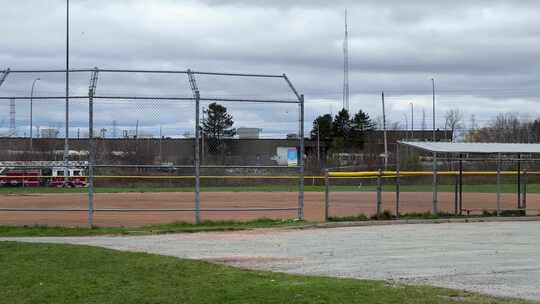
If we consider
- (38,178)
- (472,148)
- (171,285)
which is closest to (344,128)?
(38,178)

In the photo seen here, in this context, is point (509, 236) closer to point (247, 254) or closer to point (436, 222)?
point (436, 222)

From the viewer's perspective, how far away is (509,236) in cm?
1575

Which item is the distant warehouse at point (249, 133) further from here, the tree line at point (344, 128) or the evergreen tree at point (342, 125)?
the evergreen tree at point (342, 125)

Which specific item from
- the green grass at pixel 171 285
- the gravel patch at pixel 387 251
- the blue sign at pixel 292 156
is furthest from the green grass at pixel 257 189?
the green grass at pixel 171 285

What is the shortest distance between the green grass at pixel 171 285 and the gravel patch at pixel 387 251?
0.94 metres

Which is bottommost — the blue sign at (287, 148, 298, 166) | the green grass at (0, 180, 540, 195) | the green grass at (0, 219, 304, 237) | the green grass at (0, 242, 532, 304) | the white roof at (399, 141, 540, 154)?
the green grass at (0, 180, 540, 195)

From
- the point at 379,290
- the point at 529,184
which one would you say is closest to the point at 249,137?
the point at 379,290

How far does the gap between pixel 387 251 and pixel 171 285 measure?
5441mm

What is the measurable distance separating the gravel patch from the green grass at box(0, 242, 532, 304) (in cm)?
94

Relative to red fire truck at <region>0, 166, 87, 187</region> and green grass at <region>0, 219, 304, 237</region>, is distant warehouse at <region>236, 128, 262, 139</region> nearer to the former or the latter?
green grass at <region>0, 219, 304, 237</region>

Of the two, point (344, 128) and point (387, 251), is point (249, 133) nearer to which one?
point (387, 251)

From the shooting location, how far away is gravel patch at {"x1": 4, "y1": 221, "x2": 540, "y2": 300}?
9675mm

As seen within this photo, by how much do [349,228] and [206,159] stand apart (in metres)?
4.80

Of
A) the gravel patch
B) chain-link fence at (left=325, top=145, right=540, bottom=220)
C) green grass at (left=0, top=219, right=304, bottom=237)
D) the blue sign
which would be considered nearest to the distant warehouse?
the blue sign
